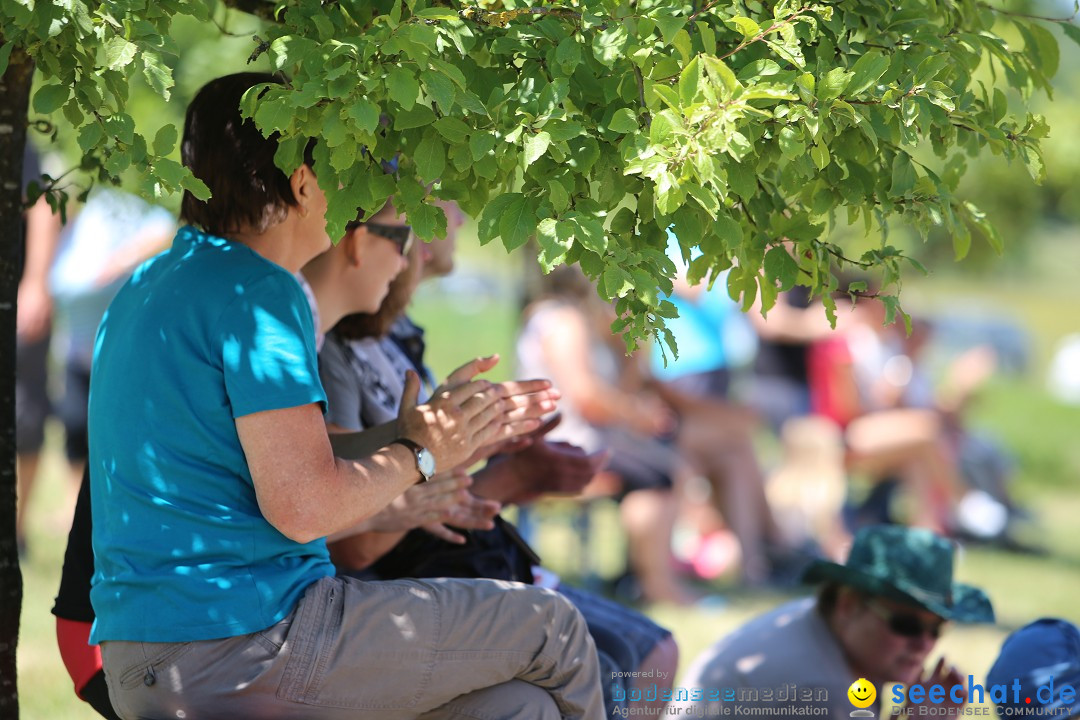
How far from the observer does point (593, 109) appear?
2.03 m

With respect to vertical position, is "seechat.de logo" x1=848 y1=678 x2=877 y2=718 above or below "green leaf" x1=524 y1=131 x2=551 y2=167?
below

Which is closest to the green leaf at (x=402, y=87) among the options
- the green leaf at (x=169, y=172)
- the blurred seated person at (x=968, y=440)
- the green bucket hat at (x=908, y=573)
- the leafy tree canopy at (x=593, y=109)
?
the leafy tree canopy at (x=593, y=109)

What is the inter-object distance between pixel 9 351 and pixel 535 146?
138cm

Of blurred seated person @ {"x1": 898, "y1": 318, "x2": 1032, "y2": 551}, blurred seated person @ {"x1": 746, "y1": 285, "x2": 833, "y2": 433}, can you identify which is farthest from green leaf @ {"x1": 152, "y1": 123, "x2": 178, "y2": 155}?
blurred seated person @ {"x1": 898, "y1": 318, "x2": 1032, "y2": 551}

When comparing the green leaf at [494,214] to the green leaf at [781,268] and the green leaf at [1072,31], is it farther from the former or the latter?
the green leaf at [1072,31]

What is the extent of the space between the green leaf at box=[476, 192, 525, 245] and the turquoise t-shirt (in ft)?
1.29

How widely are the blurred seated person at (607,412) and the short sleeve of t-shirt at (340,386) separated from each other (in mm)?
3085

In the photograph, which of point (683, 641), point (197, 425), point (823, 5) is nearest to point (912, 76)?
point (823, 5)

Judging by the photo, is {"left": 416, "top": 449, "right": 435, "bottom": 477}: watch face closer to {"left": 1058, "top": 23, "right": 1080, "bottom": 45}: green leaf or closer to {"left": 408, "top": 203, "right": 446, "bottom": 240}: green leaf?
{"left": 408, "top": 203, "right": 446, "bottom": 240}: green leaf

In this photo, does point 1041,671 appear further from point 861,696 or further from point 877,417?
point 877,417

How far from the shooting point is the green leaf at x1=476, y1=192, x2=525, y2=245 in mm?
1916

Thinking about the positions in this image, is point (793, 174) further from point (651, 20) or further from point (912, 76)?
point (651, 20)

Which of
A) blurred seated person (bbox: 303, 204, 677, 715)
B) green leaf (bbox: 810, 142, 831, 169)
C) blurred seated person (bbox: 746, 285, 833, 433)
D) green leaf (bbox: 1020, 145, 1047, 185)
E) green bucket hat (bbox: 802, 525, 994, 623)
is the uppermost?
green leaf (bbox: 810, 142, 831, 169)

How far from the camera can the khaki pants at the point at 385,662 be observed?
80.5 inches
